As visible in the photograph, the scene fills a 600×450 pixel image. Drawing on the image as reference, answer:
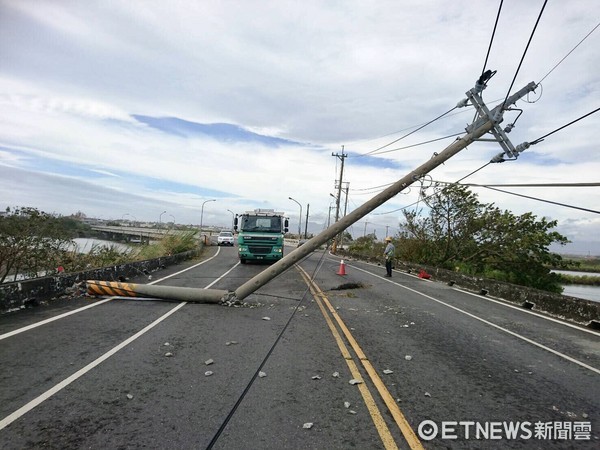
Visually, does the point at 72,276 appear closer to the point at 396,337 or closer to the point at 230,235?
the point at 396,337

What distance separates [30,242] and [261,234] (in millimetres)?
10406

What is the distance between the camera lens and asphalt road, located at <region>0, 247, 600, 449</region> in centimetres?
351

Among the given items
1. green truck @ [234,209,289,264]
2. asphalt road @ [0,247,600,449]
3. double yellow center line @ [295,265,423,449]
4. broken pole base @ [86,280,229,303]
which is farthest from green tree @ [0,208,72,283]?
double yellow center line @ [295,265,423,449]

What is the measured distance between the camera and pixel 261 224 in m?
21.4

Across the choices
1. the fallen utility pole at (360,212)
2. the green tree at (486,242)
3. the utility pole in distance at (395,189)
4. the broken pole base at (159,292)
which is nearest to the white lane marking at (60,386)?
the broken pole base at (159,292)

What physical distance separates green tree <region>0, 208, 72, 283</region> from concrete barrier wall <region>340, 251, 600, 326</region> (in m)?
17.2

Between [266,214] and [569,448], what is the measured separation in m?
18.8

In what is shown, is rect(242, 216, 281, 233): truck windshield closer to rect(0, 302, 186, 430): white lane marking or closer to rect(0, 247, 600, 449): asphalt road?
rect(0, 247, 600, 449): asphalt road

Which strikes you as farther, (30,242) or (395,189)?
(30,242)

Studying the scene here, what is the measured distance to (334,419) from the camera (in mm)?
3789

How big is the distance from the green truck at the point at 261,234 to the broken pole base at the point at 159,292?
1091 cm

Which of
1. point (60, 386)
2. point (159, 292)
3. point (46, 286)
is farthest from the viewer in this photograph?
point (159, 292)

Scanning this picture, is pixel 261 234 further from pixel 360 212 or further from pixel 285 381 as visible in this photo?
pixel 285 381

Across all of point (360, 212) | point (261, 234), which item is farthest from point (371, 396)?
point (261, 234)
